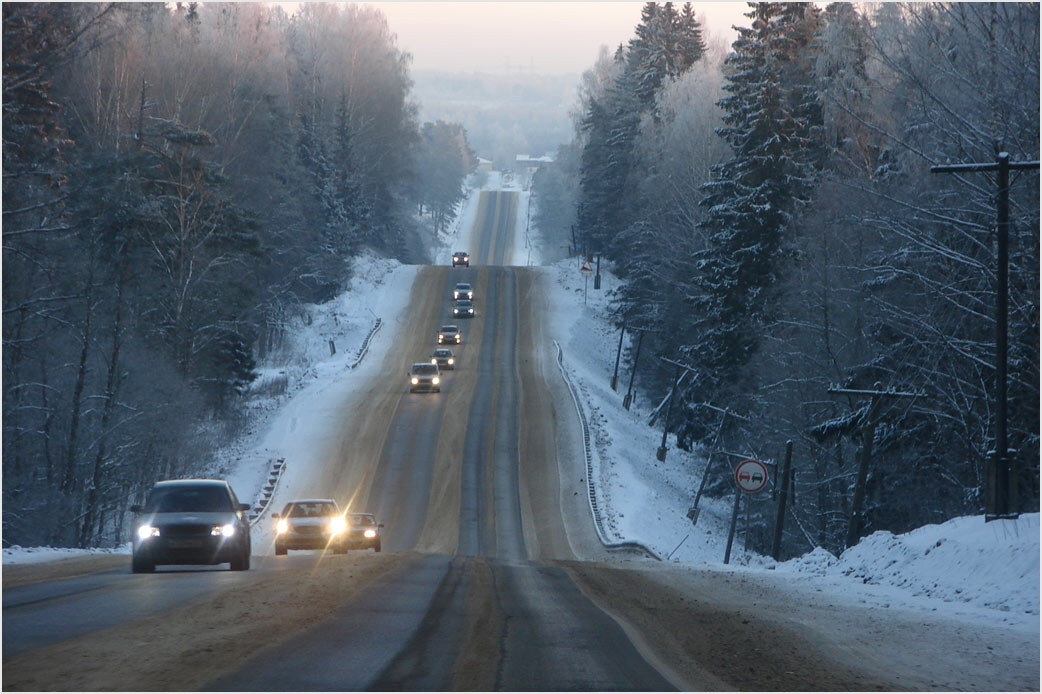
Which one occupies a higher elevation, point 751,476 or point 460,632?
point 460,632

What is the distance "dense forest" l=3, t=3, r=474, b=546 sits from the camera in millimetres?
33688

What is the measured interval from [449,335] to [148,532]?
61.7 metres

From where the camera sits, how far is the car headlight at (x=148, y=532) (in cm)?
1844

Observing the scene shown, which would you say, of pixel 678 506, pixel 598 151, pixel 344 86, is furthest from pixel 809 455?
pixel 344 86

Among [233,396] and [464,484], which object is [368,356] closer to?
[233,396]

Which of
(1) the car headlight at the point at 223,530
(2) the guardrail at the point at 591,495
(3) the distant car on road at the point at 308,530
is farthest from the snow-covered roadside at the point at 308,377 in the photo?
(2) the guardrail at the point at 591,495

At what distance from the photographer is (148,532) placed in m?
18.5

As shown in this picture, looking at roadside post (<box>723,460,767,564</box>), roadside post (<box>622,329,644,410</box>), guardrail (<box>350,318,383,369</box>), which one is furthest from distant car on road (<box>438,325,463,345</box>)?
roadside post (<box>723,460,767,564</box>)

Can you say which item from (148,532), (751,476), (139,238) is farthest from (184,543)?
(139,238)

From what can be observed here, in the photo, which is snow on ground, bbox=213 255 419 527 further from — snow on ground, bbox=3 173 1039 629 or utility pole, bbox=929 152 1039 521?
utility pole, bbox=929 152 1039 521

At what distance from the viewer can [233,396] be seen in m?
62.0

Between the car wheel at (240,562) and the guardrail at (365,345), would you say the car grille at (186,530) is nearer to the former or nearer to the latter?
the car wheel at (240,562)

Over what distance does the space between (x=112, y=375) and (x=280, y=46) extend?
71273 mm

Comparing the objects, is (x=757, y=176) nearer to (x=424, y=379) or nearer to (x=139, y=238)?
(x=424, y=379)
